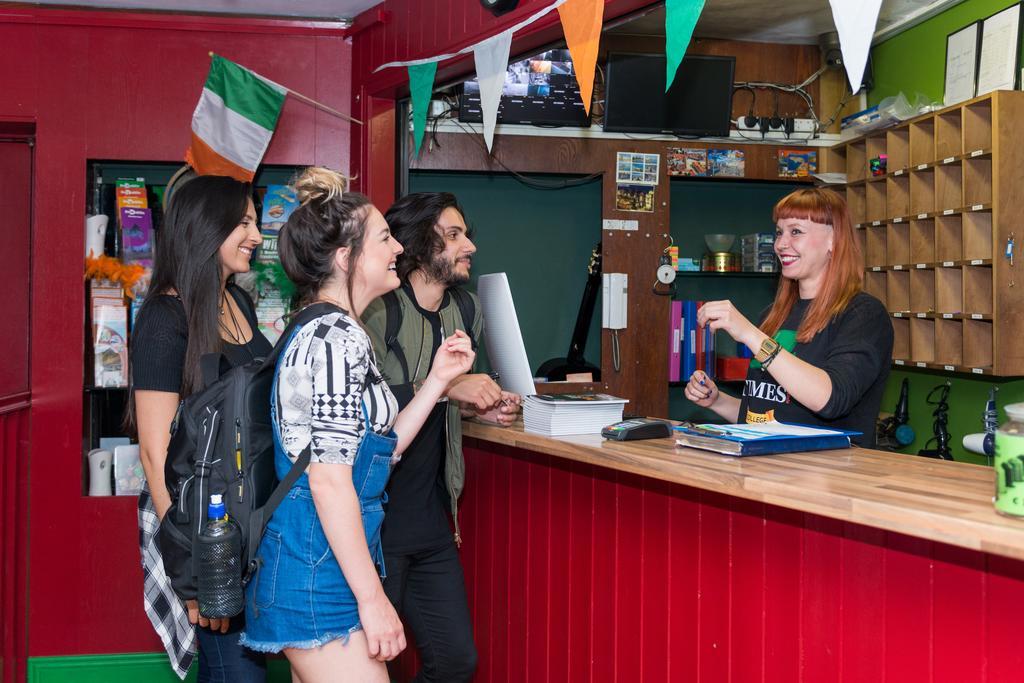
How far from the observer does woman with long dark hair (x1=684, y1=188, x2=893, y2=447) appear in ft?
7.53

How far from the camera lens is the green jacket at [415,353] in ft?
8.77

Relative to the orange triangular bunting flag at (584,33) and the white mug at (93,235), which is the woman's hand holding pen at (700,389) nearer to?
the orange triangular bunting flag at (584,33)

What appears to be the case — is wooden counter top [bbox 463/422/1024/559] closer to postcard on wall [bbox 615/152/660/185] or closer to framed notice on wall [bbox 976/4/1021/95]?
framed notice on wall [bbox 976/4/1021/95]

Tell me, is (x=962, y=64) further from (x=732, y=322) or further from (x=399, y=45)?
(x=732, y=322)

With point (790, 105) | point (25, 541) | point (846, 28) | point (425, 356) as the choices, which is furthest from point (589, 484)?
point (790, 105)

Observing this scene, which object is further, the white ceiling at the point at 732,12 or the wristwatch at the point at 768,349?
the white ceiling at the point at 732,12

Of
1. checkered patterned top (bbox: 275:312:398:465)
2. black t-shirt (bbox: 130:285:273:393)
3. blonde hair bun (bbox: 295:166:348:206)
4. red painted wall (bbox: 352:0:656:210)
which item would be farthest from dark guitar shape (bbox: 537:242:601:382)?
checkered patterned top (bbox: 275:312:398:465)

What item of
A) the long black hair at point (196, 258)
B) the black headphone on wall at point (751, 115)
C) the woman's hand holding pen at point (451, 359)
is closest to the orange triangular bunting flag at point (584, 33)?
the woman's hand holding pen at point (451, 359)

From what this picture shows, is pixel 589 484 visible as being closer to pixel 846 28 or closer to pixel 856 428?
pixel 856 428

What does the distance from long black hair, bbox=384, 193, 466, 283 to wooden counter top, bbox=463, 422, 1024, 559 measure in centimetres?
70

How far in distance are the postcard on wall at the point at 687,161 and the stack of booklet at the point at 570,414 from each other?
10.1ft

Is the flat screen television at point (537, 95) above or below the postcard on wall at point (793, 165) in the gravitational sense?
above

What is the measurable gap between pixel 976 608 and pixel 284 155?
3.19 meters

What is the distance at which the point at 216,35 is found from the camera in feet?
12.9
